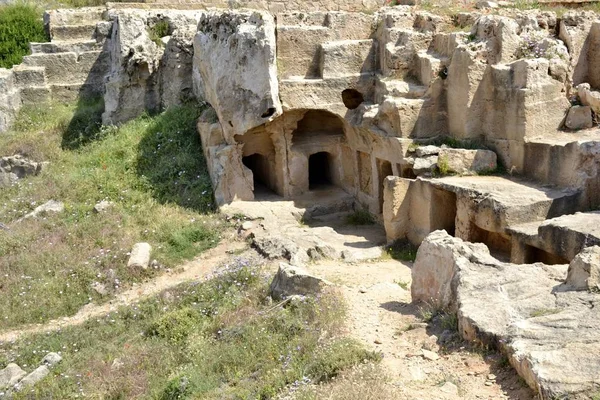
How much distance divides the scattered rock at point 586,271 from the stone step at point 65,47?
14.2 metres

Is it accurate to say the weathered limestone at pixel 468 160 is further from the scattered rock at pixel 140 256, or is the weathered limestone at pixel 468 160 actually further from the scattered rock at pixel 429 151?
the scattered rock at pixel 140 256

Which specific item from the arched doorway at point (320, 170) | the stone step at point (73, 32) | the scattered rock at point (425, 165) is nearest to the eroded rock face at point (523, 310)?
the scattered rock at point (425, 165)

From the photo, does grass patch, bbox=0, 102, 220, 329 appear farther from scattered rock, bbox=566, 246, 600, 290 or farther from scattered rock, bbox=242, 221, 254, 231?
scattered rock, bbox=566, 246, 600, 290

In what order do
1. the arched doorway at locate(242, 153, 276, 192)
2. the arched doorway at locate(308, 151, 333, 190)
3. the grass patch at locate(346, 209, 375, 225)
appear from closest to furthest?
the grass patch at locate(346, 209, 375, 225) < the arched doorway at locate(242, 153, 276, 192) < the arched doorway at locate(308, 151, 333, 190)

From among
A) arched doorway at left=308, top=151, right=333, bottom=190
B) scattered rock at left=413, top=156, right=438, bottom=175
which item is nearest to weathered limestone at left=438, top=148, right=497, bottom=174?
scattered rock at left=413, top=156, right=438, bottom=175

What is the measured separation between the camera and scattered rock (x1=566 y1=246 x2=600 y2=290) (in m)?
6.16

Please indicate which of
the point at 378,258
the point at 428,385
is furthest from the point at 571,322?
the point at 378,258

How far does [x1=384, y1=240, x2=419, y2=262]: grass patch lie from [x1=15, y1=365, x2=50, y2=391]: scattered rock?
228 inches

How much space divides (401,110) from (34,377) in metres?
7.55

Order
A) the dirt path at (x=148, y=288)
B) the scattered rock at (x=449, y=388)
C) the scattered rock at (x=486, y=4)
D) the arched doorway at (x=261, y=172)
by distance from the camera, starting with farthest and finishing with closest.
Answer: the arched doorway at (x=261, y=172)
the scattered rock at (x=486, y=4)
the dirt path at (x=148, y=288)
the scattered rock at (x=449, y=388)

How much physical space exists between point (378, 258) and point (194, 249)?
3.33 metres

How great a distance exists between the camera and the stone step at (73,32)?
1731 centimetres

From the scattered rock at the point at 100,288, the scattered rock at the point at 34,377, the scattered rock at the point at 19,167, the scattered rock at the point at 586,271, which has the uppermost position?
the scattered rock at the point at 586,271

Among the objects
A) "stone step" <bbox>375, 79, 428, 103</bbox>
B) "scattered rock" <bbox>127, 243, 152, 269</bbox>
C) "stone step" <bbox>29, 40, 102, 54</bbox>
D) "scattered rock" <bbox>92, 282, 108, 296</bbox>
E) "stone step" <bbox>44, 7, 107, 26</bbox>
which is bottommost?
"scattered rock" <bbox>92, 282, 108, 296</bbox>
